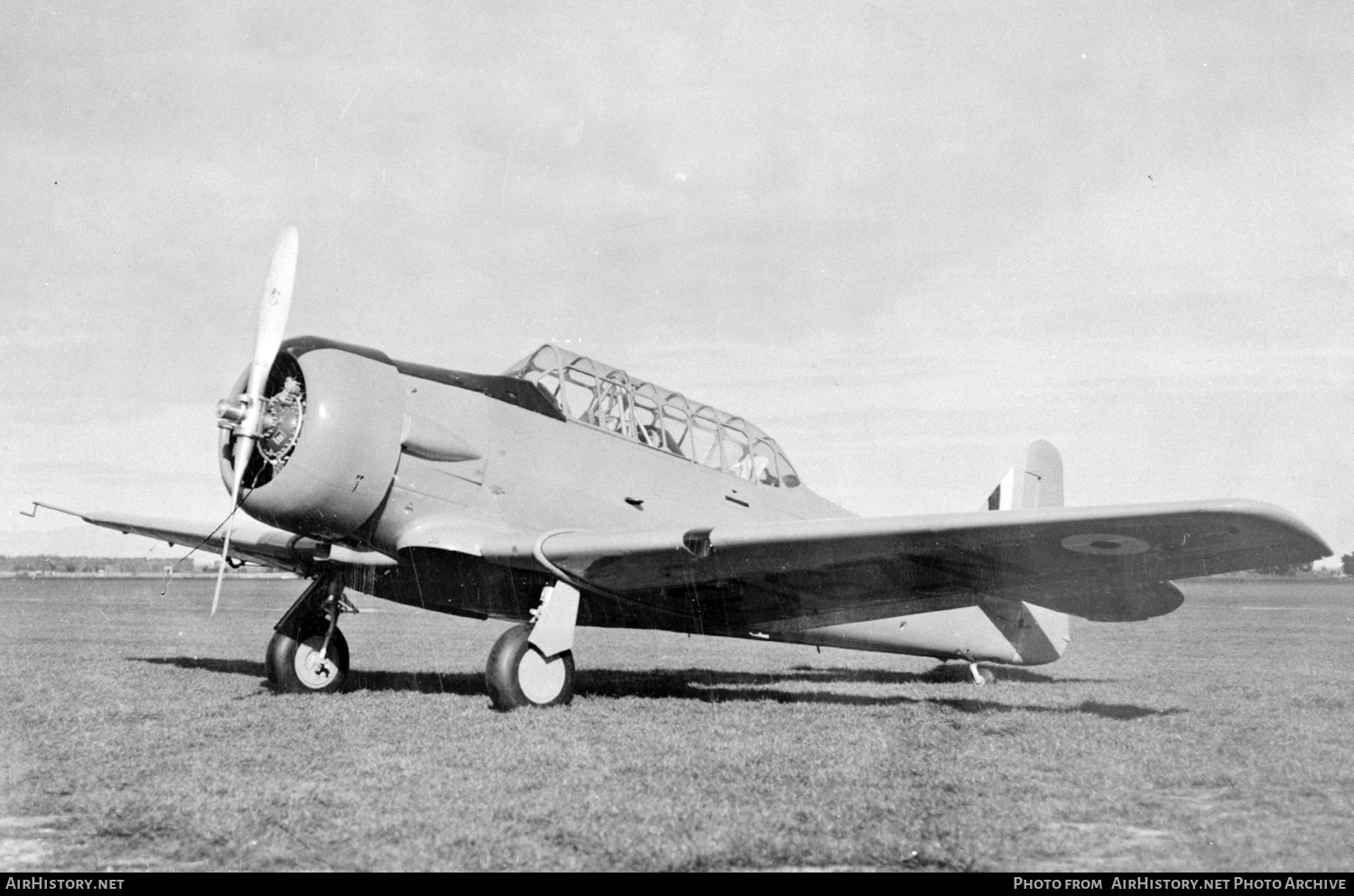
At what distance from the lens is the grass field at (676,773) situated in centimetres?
348

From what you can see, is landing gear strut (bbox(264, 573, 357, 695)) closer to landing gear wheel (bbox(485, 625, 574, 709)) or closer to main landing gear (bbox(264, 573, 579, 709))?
main landing gear (bbox(264, 573, 579, 709))

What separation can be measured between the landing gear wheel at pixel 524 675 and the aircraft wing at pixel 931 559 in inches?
22.3

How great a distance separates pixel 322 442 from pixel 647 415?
285 centimetres

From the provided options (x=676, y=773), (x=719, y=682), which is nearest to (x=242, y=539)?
(x=719, y=682)

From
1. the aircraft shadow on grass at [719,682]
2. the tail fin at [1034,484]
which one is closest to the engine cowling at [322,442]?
the aircraft shadow on grass at [719,682]

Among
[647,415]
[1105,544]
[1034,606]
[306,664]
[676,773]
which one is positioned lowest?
[676,773]

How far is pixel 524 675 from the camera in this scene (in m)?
6.89

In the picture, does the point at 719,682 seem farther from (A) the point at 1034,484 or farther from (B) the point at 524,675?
(A) the point at 1034,484

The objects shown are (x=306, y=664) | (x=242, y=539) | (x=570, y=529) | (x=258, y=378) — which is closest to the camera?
(x=258, y=378)

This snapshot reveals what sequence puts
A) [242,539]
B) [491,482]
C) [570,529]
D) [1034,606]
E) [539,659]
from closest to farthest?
[539,659] → [491,482] → [570,529] → [242,539] → [1034,606]

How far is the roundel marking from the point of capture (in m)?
6.10

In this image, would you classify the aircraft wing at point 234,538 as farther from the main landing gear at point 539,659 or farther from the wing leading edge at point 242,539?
the main landing gear at point 539,659
